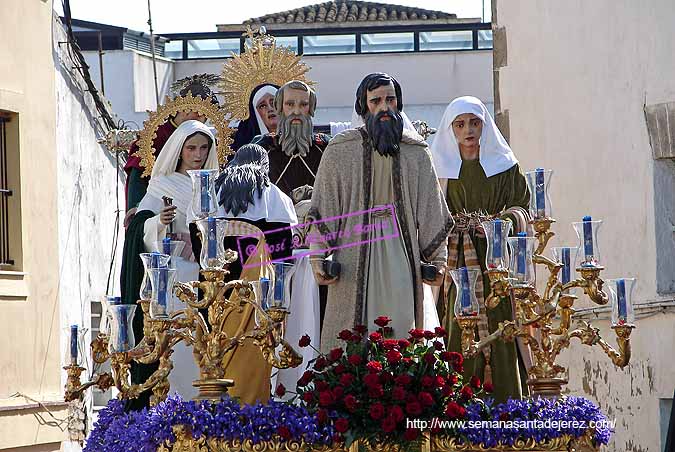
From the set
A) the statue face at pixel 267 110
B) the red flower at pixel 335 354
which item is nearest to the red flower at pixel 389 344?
the red flower at pixel 335 354

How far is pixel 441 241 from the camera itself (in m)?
9.49

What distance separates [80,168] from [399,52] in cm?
821

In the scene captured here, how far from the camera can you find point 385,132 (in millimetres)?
9453

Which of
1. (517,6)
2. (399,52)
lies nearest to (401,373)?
(517,6)

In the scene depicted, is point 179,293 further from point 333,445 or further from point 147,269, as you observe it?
point 333,445

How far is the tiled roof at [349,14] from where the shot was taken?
87.8 feet

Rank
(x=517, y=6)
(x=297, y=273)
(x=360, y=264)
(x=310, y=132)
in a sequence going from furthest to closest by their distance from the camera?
1. (x=517, y=6)
2. (x=310, y=132)
3. (x=297, y=273)
4. (x=360, y=264)

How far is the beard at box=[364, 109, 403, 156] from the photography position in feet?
31.0

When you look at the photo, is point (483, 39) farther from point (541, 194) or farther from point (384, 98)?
point (541, 194)

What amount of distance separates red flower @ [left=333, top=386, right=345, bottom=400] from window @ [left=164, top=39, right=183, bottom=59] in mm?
17737

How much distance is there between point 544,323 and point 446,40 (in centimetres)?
1708

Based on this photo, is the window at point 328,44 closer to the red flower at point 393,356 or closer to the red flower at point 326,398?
the red flower at point 393,356

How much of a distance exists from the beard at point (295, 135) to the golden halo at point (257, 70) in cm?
Answer: 118

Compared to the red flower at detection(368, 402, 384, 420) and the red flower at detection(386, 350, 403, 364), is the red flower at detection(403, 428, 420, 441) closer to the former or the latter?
the red flower at detection(368, 402, 384, 420)
